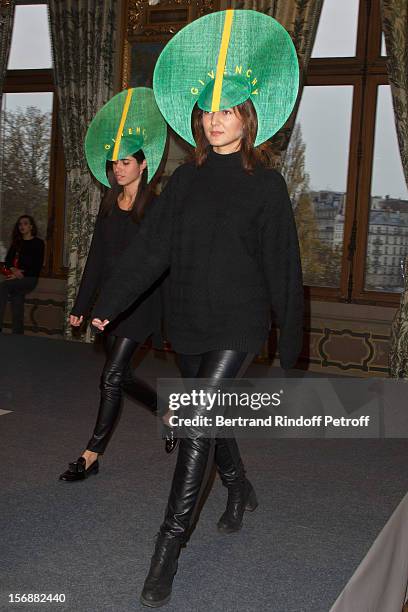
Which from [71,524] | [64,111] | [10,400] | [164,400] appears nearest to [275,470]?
[164,400]

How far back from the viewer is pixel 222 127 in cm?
231

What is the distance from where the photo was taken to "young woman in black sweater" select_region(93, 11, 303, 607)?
7.54 ft

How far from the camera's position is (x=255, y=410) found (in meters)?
5.36

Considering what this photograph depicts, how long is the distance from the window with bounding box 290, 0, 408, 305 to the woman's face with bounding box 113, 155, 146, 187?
3416 mm

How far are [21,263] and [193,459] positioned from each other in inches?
202

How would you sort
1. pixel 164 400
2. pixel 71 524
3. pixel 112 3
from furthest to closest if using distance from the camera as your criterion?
1. pixel 112 3
2. pixel 164 400
3. pixel 71 524

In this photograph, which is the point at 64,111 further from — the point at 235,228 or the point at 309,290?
the point at 235,228

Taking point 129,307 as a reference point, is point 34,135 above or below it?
above

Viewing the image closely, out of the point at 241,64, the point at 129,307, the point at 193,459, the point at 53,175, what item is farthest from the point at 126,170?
the point at 53,175

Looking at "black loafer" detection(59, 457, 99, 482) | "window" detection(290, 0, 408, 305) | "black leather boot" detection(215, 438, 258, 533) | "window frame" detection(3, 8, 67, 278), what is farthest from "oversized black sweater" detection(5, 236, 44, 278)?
"black leather boot" detection(215, 438, 258, 533)

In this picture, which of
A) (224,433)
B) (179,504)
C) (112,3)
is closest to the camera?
(179,504)

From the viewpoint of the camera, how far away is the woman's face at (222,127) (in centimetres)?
231

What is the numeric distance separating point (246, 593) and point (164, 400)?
1756mm

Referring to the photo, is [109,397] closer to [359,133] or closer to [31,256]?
[359,133]
